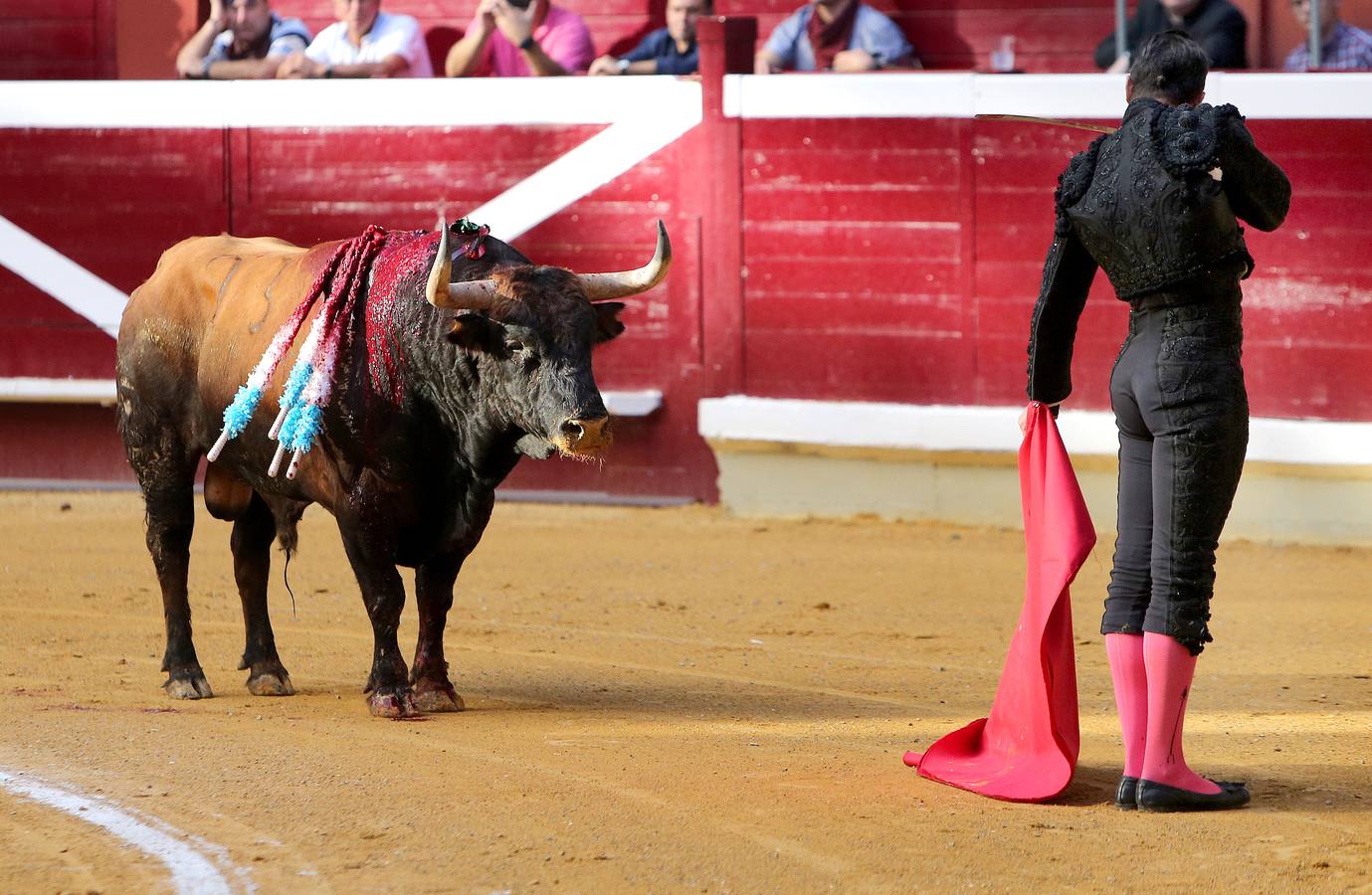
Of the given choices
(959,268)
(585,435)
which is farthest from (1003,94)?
(585,435)

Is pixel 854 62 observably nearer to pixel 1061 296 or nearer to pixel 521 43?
pixel 521 43

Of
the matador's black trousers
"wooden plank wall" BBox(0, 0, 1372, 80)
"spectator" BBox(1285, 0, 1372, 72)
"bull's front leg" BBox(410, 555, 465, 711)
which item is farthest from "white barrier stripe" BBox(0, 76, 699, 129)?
the matador's black trousers

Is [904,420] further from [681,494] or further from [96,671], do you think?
[96,671]

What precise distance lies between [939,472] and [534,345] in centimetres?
385

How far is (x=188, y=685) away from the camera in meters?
5.37

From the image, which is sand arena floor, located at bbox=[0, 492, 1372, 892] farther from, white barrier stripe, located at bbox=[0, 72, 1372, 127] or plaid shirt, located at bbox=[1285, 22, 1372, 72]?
plaid shirt, located at bbox=[1285, 22, 1372, 72]

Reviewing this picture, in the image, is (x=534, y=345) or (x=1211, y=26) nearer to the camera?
(x=534, y=345)

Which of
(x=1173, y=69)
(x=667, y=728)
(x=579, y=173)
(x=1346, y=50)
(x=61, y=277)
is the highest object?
(x=1346, y=50)

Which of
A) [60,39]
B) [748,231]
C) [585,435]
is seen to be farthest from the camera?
[60,39]

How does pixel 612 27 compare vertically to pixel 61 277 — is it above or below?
above

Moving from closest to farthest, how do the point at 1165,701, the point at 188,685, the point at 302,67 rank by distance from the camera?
1. the point at 1165,701
2. the point at 188,685
3. the point at 302,67

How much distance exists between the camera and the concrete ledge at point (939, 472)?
25.3 feet

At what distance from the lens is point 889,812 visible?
4.12 meters

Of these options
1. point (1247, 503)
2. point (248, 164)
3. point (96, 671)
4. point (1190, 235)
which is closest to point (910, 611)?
point (1247, 503)
